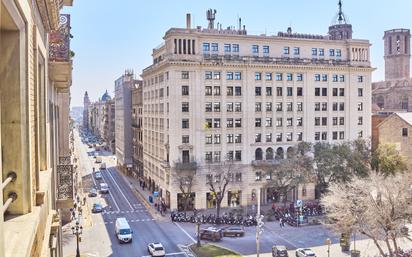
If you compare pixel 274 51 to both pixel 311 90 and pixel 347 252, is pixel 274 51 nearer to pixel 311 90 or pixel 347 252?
pixel 311 90

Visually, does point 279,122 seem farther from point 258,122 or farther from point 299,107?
point 299,107

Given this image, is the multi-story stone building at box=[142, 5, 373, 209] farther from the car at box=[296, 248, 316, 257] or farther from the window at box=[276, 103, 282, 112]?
the car at box=[296, 248, 316, 257]

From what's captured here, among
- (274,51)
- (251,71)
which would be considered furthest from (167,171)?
(274,51)

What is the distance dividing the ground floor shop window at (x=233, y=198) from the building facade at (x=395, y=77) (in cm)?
5602

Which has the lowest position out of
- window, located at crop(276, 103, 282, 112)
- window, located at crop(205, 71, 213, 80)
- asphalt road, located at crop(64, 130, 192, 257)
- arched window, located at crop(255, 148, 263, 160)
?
asphalt road, located at crop(64, 130, 192, 257)

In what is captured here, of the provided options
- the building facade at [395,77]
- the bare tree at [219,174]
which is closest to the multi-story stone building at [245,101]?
the bare tree at [219,174]

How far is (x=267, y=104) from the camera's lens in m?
61.8

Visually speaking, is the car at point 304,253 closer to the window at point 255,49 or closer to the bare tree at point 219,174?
the bare tree at point 219,174

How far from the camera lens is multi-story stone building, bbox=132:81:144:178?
8050 centimetres

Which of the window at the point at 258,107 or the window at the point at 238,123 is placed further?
the window at the point at 258,107

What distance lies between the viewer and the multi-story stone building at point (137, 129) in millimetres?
80500

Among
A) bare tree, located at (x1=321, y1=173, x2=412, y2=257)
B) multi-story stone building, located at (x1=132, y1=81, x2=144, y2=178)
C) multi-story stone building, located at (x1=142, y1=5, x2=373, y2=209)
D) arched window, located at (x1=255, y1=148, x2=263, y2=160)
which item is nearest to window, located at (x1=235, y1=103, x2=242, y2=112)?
multi-story stone building, located at (x1=142, y1=5, x2=373, y2=209)

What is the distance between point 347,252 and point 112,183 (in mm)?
50050

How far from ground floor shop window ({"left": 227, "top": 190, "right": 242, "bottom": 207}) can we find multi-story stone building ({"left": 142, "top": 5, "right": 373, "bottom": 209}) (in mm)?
132
